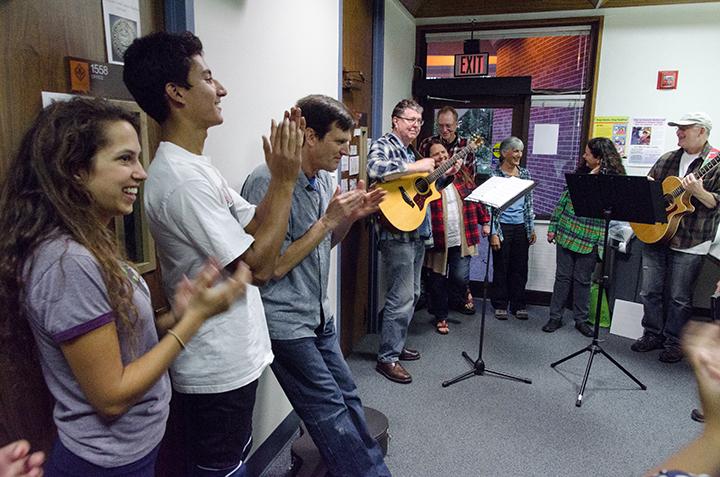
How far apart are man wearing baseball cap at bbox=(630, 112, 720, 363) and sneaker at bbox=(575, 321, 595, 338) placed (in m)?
0.29

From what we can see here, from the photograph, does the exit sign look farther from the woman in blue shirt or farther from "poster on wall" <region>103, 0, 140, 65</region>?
"poster on wall" <region>103, 0, 140, 65</region>

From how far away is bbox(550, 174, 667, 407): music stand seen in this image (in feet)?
8.42

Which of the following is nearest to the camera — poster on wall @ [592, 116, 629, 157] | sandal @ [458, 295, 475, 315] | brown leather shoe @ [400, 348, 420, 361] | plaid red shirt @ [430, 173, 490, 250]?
brown leather shoe @ [400, 348, 420, 361]

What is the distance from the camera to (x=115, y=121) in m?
0.94

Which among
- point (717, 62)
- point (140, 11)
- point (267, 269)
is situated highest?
point (717, 62)

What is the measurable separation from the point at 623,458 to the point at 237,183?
2.00 metres

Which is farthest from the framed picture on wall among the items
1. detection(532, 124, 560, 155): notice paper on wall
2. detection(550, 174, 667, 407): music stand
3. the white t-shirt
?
the white t-shirt

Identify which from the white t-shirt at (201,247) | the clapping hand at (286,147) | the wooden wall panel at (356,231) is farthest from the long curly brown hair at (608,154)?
the white t-shirt at (201,247)

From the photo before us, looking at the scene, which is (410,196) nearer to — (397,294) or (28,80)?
(397,294)

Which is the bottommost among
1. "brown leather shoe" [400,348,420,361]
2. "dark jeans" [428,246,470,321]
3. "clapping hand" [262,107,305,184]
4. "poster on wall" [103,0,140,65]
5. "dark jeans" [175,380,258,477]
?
"brown leather shoe" [400,348,420,361]

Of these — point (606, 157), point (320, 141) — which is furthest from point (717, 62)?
point (320, 141)

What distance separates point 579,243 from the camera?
11.9 feet

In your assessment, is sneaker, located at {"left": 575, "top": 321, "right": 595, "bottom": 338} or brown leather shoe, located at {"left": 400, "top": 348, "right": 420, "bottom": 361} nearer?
brown leather shoe, located at {"left": 400, "top": 348, "right": 420, "bottom": 361}

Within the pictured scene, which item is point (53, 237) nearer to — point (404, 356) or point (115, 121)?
point (115, 121)
